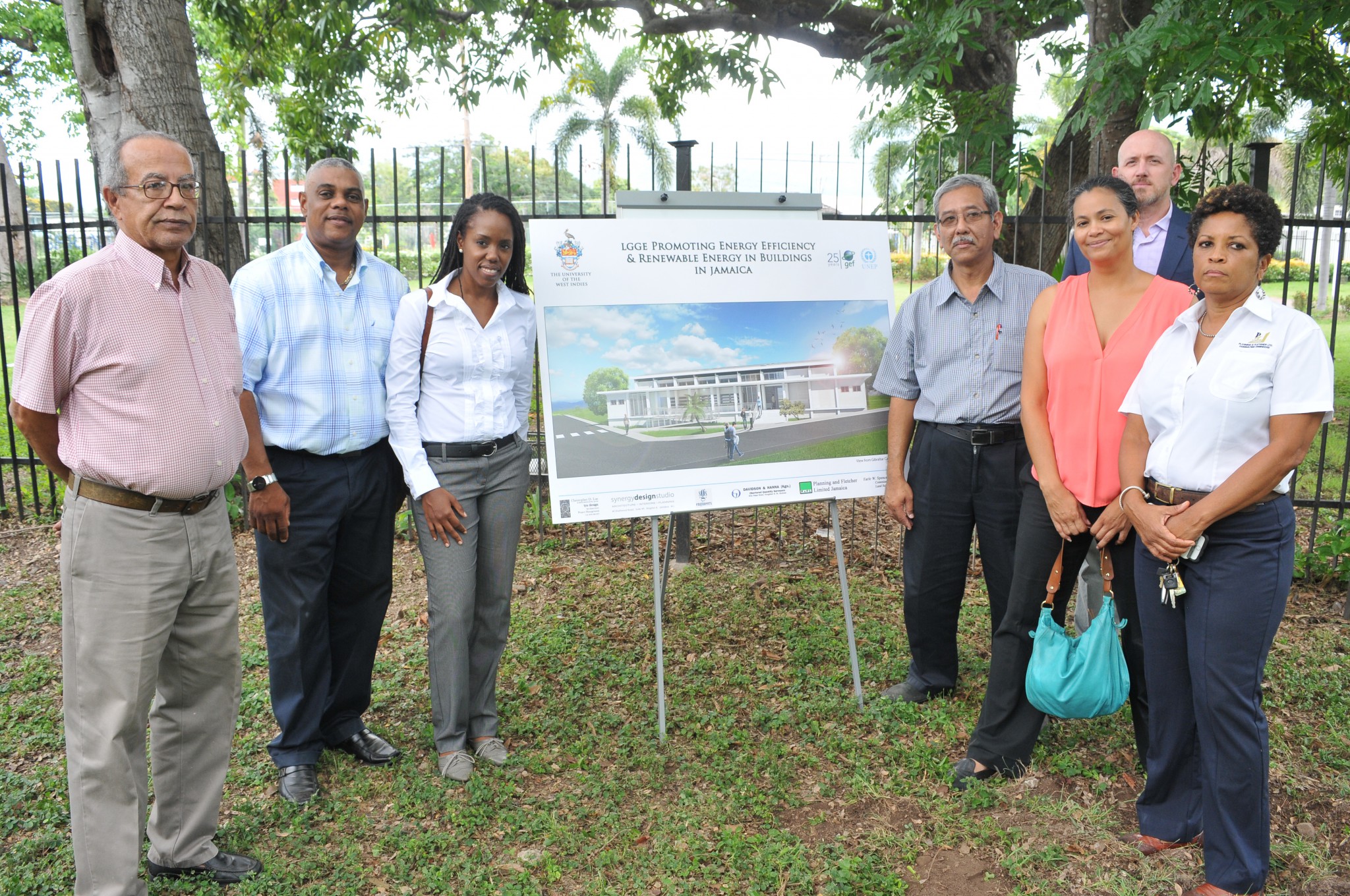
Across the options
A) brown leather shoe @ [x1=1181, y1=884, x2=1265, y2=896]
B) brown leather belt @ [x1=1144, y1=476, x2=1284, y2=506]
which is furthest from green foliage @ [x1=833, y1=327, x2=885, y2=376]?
brown leather shoe @ [x1=1181, y1=884, x2=1265, y2=896]

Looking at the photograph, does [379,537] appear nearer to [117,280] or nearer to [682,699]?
[117,280]

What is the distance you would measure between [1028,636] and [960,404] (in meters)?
0.91

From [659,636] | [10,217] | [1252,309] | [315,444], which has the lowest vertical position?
[659,636]

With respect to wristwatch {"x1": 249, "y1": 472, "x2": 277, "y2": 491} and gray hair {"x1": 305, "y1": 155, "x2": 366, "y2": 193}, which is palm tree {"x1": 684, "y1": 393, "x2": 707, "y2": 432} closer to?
gray hair {"x1": 305, "y1": 155, "x2": 366, "y2": 193}

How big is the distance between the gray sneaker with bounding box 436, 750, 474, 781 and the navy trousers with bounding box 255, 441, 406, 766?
0.43 m

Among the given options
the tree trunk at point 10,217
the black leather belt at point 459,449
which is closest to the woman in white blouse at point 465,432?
the black leather belt at point 459,449

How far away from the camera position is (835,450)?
395cm

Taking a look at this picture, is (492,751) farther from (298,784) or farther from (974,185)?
(974,185)

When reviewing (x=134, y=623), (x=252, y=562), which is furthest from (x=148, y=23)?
(x=134, y=623)

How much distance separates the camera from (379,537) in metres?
3.45

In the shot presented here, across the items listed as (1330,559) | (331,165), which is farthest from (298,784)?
(1330,559)

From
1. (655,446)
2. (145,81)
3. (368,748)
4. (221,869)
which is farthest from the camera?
(145,81)

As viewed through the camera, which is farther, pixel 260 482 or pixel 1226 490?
pixel 260 482

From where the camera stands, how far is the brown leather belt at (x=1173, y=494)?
8.36 ft
